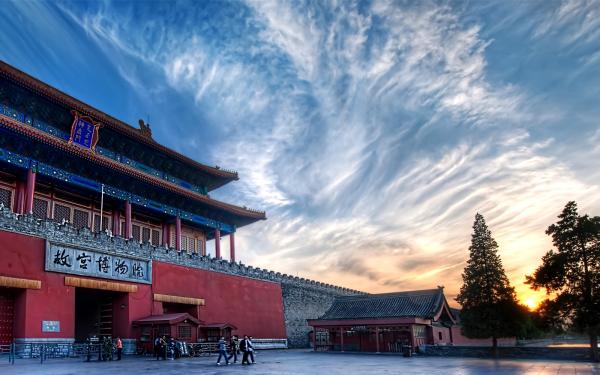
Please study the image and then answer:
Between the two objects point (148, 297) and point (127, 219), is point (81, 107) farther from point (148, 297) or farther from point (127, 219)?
point (148, 297)

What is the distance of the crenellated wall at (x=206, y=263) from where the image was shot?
18.6 meters

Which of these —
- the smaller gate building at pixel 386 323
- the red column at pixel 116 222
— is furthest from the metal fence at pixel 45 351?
the smaller gate building at pixel 386 323

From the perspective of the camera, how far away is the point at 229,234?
34625 mm

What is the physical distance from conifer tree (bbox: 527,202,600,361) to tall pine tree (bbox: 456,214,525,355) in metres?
2.64

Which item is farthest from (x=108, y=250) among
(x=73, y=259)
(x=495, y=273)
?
(x=495, y=273)

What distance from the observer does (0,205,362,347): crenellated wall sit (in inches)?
732

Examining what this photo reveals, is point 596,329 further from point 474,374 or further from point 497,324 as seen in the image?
point 474,374

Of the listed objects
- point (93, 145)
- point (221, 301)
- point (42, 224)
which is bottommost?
point (221, 301)

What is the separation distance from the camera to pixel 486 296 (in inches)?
845

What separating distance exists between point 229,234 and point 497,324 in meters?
19.2

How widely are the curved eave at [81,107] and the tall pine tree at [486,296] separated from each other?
17772mm

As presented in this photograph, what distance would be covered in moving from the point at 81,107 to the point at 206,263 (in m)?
10.1

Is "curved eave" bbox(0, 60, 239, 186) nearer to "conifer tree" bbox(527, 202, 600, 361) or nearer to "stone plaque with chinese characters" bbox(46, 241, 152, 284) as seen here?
"stone plaque with chinese characters" bbox(46, 241, 152, 284)

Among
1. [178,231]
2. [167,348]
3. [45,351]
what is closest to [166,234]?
[178,231]
